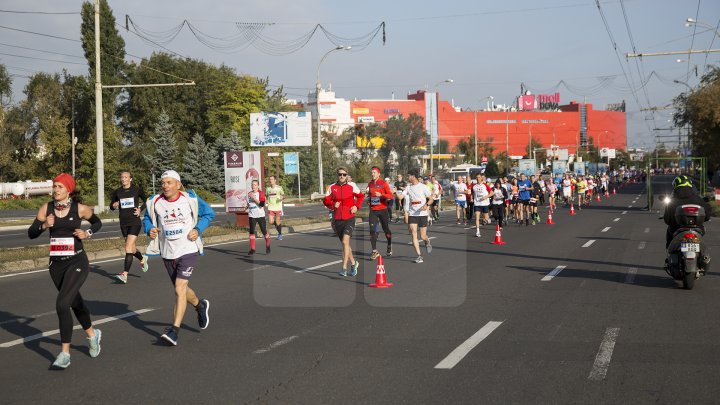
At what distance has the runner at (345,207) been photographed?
13.6 m

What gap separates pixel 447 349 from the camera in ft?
24.8

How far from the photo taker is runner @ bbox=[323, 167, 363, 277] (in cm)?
1358

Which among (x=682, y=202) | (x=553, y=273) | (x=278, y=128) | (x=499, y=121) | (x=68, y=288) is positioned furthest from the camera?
(x=499, y=121)

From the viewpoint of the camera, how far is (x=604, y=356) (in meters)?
7.19

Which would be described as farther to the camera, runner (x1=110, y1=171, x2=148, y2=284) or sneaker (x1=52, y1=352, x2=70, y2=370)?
runner (x1=110, y1=171, x2=148, y2=284)

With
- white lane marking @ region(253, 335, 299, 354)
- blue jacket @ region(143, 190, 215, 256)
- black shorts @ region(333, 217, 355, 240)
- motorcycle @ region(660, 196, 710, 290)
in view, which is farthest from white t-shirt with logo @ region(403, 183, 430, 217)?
white lane marking @ region(253, 335, 299, 354)

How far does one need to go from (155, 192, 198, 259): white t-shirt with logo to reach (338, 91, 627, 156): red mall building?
12429 cm

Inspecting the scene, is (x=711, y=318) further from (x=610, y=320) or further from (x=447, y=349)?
(x=447, y=349)

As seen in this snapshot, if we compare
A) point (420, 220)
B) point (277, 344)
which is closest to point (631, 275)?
point (420, 220)

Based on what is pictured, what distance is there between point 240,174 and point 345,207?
1302 cm

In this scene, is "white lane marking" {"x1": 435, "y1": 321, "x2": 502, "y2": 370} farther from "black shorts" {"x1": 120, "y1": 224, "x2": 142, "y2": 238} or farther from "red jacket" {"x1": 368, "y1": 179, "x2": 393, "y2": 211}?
"red jacket" {"x1": 368, "y1": 179, "x2": 393, "y2": 211}

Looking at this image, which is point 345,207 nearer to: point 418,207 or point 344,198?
point 344,198

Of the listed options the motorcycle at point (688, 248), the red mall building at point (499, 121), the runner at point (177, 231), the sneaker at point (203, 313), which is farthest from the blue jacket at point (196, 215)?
the red mall building at point (499, 121)

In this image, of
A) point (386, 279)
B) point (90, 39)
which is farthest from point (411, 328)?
point (90, 39)
